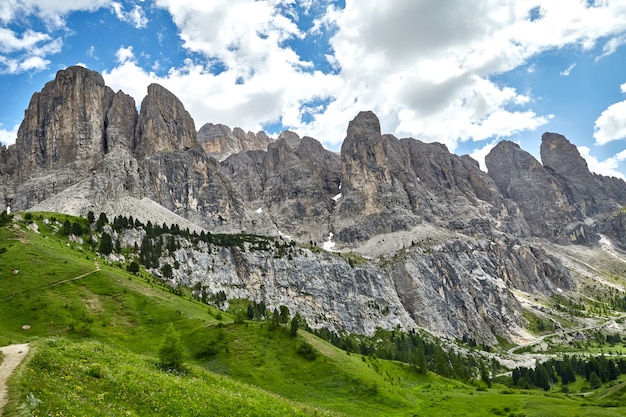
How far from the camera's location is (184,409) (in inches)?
1014

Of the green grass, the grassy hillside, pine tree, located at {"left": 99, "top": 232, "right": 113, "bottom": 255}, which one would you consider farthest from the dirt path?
pine tree, located at {"left": 99, "top": 232, "right": 113, "bottom": 255}

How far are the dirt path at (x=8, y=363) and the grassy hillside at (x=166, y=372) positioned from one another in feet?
1.67

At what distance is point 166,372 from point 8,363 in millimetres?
11595

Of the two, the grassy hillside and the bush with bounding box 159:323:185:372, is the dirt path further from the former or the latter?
the bush with bounding box 159:323:185:372

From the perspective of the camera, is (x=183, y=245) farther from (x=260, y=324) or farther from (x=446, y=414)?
(x=446, y=414)

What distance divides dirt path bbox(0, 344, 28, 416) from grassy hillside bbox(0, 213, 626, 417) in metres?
0.51

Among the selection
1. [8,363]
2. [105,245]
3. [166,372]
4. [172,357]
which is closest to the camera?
[8,363]

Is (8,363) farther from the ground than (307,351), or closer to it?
farther from the ground

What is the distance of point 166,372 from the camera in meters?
34.4

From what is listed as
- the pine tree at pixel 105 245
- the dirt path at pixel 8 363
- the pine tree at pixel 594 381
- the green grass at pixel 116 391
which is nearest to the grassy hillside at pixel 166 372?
the green grass at pixel 116 391

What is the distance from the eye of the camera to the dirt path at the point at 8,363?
20466 mm

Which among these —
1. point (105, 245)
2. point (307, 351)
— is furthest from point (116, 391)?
point (105, 245)

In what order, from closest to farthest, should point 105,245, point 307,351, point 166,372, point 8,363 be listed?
1. point 8,363
2. point 166,372
3. point 307,351
4. point 105,245

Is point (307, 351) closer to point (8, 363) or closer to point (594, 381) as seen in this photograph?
point (8, 363)
